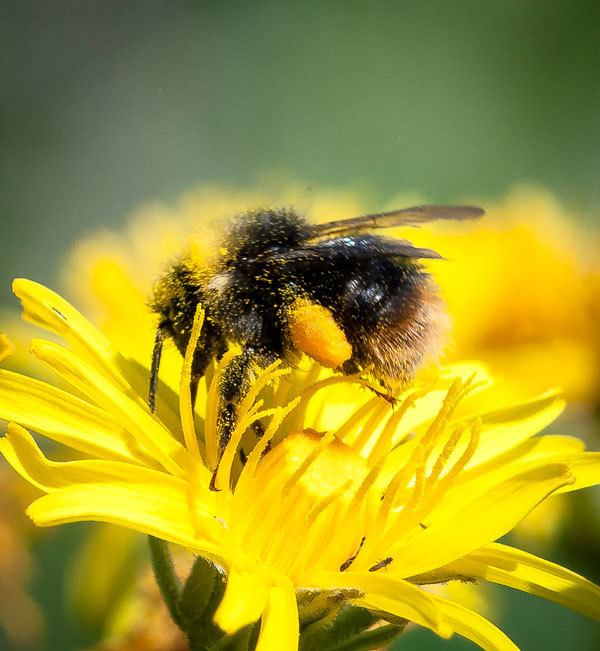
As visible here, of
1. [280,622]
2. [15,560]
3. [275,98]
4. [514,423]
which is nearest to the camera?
[280,622]

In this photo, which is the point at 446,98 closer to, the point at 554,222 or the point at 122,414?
the point at 554,222

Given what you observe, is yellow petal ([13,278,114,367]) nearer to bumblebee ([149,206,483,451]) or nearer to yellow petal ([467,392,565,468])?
bumblebee ([149,206,483,451])

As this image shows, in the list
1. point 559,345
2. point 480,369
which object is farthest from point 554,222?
point 480,369

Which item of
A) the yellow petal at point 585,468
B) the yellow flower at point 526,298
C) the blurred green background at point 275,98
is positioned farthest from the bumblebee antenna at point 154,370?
the blurred green background at point 275,98

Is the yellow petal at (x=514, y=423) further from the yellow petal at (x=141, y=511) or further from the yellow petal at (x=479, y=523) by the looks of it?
the yellow petal at (x=141, y=511)

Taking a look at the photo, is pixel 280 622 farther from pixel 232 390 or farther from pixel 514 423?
pixel 514 423

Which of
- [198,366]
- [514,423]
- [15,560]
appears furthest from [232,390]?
[15,560]
